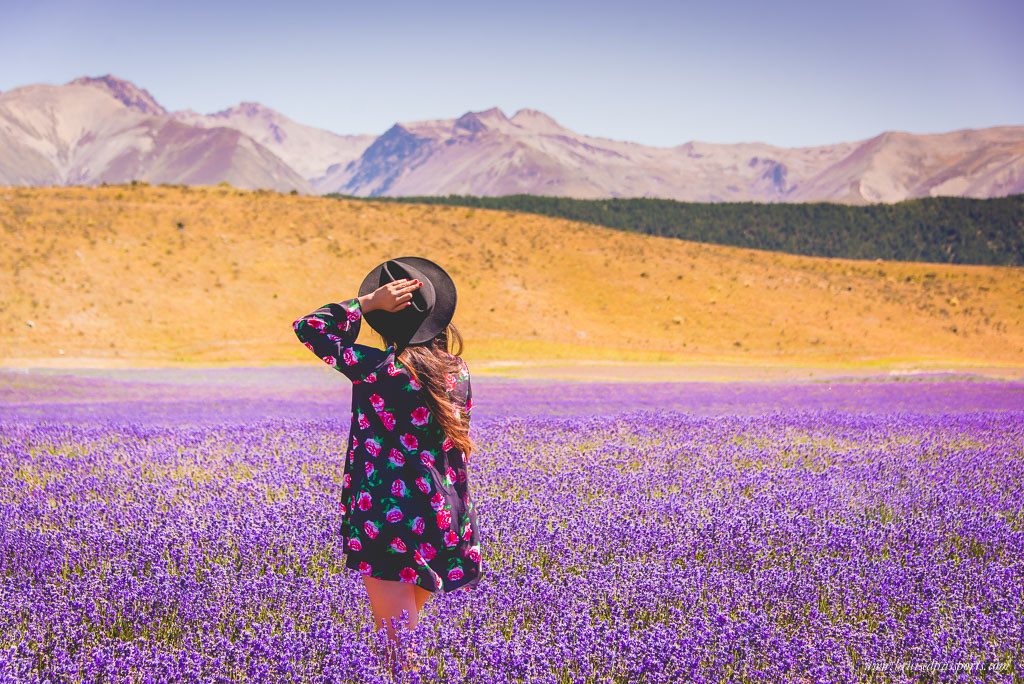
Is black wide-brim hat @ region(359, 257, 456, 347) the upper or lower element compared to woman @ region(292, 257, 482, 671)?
upper

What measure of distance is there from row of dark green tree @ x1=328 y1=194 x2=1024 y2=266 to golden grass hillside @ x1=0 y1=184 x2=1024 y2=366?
31670 mm

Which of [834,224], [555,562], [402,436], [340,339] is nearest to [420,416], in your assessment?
[402,436]

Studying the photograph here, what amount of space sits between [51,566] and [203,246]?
3695 centimetres

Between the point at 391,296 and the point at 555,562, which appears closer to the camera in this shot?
the point at 391,296

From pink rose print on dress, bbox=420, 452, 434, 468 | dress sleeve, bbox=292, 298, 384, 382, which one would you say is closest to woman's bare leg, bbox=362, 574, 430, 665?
pink rose print on dress, bbox=420, 452, 434, 468

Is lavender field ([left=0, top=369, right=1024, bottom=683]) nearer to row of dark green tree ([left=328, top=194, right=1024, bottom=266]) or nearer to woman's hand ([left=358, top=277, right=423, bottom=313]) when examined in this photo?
woman's hand ([left=358, top=277, right=423, bottom=313])

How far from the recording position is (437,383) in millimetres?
2900

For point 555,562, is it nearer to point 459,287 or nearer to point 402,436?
point 402,436

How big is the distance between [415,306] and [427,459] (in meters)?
0.67

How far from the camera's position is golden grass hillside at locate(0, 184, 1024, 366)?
2955 cm

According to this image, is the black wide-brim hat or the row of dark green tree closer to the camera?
the black wide-brim hat

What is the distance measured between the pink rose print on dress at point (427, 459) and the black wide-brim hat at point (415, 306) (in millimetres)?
484

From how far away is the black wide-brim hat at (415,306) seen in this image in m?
2.95

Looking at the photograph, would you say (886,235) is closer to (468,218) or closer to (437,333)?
(468,218)
